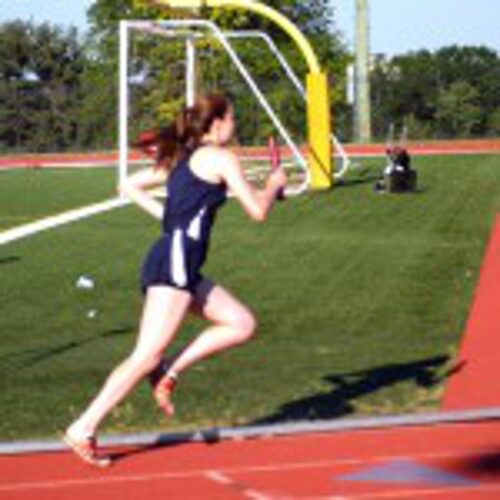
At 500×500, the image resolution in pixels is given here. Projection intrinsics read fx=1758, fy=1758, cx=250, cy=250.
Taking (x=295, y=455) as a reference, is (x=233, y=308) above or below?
above

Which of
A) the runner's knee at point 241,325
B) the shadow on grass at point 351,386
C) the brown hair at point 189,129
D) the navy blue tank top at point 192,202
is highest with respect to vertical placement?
the brown hair at point 189,129

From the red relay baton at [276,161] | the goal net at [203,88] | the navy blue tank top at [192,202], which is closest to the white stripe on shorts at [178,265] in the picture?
the navy blue tank top at [192,202]

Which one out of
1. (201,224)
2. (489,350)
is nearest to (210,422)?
(201,224)

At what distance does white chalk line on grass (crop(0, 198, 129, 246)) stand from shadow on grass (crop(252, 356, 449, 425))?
500 inches

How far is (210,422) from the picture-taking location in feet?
36.8

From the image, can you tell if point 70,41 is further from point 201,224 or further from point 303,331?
point 201,224

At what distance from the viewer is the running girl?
8969mm

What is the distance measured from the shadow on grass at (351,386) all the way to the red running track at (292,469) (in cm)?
124

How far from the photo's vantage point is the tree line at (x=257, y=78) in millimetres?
63053

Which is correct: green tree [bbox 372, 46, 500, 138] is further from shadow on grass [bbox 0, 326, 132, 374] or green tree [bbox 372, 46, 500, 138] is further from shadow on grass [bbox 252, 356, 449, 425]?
shadow on grass [bbox 252, 356, 449, 425]

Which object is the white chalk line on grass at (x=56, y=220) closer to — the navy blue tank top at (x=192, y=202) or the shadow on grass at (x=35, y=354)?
the shadow on grass at (x=35, y=354)

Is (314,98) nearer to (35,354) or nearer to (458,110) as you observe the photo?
(35,354)

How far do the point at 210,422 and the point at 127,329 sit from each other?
513cm

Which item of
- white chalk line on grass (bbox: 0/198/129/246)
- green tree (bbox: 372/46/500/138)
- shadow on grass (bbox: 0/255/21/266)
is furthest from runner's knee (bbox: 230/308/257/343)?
green tree (bbox: 372/46/500/138)
